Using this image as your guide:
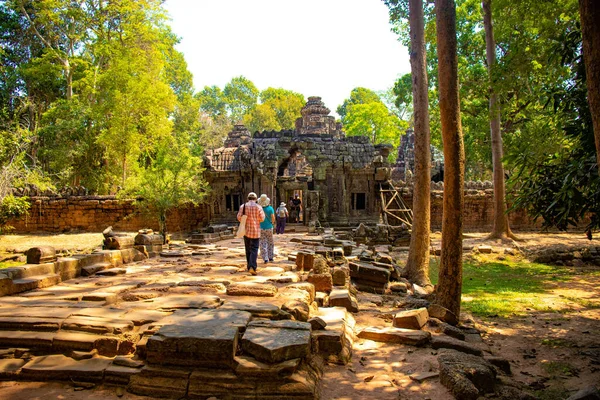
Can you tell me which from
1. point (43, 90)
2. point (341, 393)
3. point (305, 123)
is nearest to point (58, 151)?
point (43, 90)

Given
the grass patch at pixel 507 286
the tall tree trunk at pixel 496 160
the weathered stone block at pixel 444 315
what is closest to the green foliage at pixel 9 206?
the weathered stone block at pixel 444 315

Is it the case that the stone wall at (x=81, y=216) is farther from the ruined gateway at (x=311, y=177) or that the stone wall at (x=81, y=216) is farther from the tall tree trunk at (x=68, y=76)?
the tall tree trunk at (x=68, y=76)

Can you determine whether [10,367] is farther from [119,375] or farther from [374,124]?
[374,124]

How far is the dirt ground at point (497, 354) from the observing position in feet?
13.1

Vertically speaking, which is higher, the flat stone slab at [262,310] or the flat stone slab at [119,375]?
the flat stone slab at [262,310]

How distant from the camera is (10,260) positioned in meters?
13.0

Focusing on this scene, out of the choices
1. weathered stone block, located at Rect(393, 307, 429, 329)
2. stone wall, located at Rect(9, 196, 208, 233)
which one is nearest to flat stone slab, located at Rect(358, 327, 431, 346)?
weathered stone block, located at Rect(393, 307, 429, 329)

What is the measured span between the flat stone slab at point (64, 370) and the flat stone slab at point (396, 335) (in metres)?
3.32

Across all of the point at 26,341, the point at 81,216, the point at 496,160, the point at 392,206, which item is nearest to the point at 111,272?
the point at 26,341

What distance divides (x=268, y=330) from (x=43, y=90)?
3095 cm

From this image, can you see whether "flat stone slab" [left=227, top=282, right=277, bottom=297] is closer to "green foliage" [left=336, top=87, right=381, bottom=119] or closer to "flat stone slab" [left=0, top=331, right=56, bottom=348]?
"flat stone slab" [left=0, top=331, right=56, bottom=348]

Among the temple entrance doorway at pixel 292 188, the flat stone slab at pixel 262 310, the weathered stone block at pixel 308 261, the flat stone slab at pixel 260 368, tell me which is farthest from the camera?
the temple entrance doorway at pixel 292 188

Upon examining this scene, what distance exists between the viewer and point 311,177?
21125mm

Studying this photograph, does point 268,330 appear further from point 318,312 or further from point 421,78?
point 421,78
